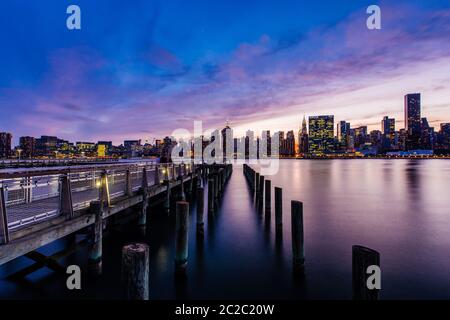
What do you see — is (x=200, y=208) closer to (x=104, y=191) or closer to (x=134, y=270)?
(x=104, y=191)

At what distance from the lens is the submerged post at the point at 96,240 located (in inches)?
328

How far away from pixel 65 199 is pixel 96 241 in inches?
74.3

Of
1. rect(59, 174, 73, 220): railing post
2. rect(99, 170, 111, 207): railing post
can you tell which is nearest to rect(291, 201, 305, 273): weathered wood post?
rect(99, 170, 111, 207): railing post

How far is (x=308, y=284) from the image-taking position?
8.97 metres

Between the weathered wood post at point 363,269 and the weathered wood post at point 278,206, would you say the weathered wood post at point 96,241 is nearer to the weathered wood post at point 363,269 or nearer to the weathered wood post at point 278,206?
the weathered wood post at point 363,269

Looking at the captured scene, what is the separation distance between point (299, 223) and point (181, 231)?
3793 millimetres

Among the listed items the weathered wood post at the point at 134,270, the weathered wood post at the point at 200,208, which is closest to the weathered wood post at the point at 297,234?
the weathered wood post at the point at 134,270

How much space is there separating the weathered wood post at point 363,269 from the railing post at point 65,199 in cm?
696

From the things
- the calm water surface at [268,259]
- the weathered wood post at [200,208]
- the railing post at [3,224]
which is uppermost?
the railing post at [3,224]

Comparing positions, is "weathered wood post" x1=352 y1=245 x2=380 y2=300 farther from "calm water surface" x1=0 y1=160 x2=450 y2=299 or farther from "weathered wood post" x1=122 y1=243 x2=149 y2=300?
"weathered wood post" x1=122 y1=243 x2=149 y2=300

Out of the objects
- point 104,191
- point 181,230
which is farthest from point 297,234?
point 104,191

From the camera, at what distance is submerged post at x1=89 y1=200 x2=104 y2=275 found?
27.3 ft
